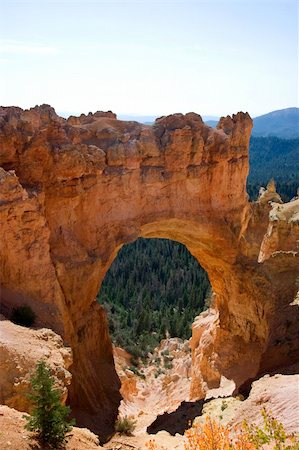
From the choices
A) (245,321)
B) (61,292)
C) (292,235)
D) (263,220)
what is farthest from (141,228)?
(263,220)

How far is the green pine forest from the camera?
36750 mm

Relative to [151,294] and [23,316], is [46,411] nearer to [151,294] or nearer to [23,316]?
[23,316]

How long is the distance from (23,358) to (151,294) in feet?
119

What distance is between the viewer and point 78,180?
17906mm

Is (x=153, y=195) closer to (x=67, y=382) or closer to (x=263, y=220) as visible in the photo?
(x=67, y=382)

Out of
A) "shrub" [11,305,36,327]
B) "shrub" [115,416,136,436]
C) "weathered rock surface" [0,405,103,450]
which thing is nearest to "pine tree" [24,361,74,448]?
"weathered rock surface" [0,405,103,450]

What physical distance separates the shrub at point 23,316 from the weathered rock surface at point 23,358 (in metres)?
0.52

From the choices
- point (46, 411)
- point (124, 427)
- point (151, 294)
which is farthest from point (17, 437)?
point (151, 294)

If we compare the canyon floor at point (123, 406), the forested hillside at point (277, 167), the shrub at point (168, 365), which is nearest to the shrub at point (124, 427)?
the canyon floor at point (123, 406)

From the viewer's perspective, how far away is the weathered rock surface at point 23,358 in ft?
33.9

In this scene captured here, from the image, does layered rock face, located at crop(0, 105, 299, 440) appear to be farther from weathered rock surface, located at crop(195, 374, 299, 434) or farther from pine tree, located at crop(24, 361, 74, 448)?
pine tree, located at crop(24, 361, 74, 448)

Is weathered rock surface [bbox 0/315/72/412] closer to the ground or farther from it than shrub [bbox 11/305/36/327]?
closer to the ground

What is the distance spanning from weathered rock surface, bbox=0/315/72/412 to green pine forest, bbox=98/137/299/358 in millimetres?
21197

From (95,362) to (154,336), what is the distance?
57.3ft
